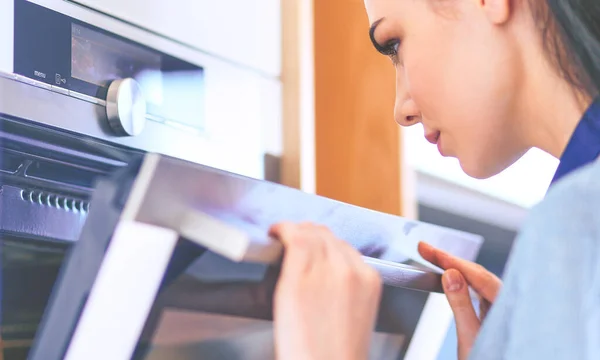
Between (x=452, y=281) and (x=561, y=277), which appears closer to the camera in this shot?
(x=561, y=277)

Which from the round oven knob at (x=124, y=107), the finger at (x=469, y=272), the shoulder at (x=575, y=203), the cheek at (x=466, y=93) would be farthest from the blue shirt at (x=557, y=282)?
the round oven knob at (x=124, y=107)

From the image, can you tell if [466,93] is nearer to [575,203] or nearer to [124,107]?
[575,203]

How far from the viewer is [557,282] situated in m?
0.53

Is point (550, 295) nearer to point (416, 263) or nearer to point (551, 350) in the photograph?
point (551, 350)

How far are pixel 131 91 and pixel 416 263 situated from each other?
369 millimetres

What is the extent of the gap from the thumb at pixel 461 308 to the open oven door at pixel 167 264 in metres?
0.18

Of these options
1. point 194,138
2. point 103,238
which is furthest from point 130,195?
point 194,138

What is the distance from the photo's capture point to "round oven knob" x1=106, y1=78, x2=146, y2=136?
A: 0.81 metres

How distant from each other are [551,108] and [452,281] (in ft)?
0.76

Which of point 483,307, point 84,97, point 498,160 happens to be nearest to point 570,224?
point 498,160

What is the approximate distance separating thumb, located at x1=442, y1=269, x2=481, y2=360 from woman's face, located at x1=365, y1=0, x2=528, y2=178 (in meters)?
0.12

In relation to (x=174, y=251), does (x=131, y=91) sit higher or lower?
higher

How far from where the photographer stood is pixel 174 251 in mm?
595

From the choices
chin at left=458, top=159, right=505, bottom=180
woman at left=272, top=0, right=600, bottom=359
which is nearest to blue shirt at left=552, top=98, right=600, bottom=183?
woman at left=272, top=0, right=600, bottom=359
